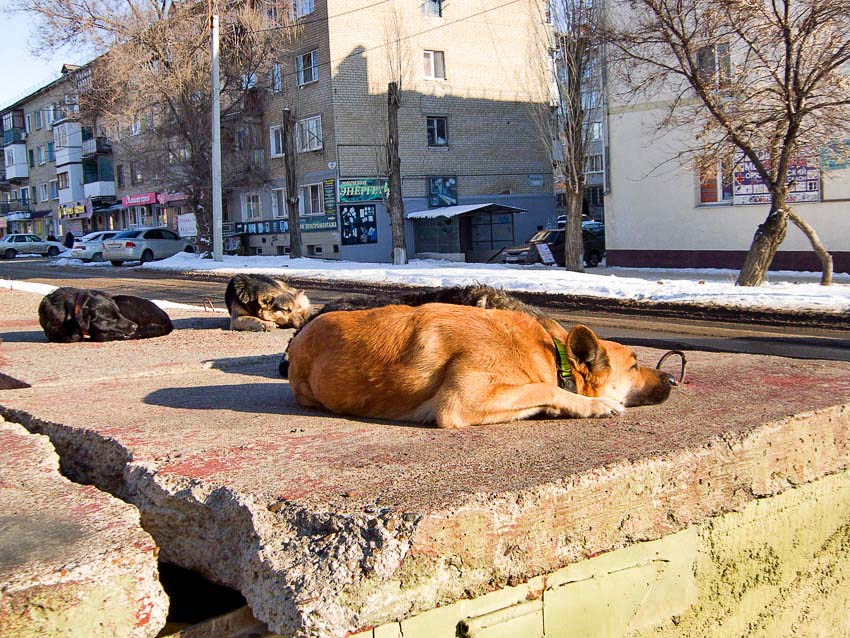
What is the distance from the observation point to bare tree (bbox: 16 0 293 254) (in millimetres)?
39219

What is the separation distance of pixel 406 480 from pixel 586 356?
143cm

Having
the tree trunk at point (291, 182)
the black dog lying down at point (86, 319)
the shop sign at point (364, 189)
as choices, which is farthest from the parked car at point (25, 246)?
the black dog lying down at point (86, 319)

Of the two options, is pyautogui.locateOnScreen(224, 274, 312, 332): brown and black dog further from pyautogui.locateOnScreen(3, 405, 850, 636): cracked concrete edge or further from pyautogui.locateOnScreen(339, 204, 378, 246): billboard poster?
pyautogui.locateOnScreen(339, 204, 378, 246): billboard poster

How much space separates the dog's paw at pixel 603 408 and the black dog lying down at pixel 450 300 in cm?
107

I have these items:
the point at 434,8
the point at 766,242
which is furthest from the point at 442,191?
the point at 766,242

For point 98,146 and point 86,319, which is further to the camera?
point 98,146

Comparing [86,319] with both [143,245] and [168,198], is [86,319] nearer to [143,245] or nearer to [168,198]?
[143,245]

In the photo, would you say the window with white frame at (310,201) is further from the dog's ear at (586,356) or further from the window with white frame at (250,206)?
the dog's ear at (586,356)

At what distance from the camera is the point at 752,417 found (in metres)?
3.97

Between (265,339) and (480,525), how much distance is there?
602 cm

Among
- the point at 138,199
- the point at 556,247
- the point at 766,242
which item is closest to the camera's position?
the point at 766,242

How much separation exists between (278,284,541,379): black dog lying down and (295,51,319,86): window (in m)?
36.9

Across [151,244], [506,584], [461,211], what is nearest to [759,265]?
[506,584]

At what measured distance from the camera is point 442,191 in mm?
43094
